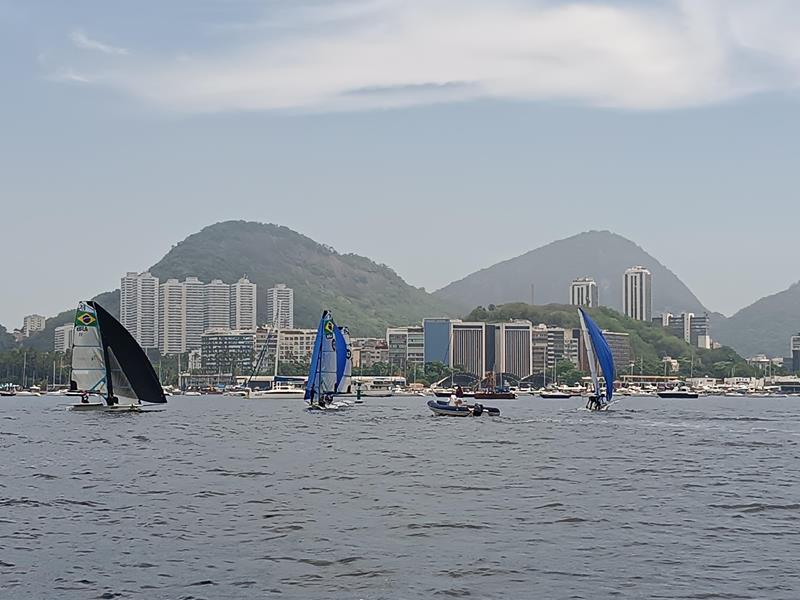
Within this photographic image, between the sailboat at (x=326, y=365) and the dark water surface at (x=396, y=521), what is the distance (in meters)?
51.4

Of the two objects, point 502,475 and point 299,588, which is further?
point 502,475

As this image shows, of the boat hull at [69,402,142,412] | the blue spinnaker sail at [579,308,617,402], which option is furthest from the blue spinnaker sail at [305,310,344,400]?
the blue spinnaker sail at [579,308,617,402]

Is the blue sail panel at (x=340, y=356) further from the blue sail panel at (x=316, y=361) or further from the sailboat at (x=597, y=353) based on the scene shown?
the sailboat at (x=597, y=353)

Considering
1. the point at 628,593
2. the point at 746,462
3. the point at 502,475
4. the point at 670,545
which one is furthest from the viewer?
the point at 746,462

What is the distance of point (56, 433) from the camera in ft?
244

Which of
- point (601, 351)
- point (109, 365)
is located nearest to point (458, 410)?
point (601, 351)

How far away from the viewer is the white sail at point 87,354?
102 meters

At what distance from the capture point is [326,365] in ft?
380

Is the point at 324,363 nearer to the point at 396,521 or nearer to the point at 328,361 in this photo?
the point at 328,361

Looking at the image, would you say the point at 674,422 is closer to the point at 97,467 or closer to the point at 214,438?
the point at 214,438

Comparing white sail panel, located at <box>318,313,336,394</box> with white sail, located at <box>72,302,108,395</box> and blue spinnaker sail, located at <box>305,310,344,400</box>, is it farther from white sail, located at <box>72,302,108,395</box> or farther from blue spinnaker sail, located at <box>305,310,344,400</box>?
white sail, located at <box>72,302,108,395</box>

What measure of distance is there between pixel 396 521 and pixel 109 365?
2573 inches

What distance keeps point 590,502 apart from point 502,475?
889cm

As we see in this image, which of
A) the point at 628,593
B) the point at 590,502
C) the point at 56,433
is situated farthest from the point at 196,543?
the point at 56,433
